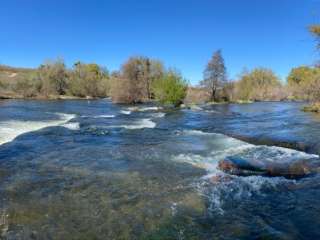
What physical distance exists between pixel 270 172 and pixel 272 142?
22.4 ft

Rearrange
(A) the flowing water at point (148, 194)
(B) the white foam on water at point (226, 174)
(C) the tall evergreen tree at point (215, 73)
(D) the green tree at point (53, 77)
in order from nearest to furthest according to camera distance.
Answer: (A) the flowing water at point (148, 194)
(B) the white foam on water at point (226, 174)
(C) the tall evergreen tree at point (215, 73)
(D) the green tree at point (53, 77)

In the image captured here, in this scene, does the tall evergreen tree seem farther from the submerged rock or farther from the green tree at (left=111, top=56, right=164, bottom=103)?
the submerged rock

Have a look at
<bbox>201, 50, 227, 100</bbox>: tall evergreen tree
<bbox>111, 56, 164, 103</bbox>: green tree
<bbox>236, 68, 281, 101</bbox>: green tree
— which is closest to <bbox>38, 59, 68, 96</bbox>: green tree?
<bbox>111, 56, 164, 103</bbox>: green tree

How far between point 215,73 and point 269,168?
177 feet

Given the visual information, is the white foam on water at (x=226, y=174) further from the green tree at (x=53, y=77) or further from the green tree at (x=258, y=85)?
the green tree at (x=53, y=77)

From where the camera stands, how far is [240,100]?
73.7m

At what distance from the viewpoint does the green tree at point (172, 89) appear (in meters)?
47.5

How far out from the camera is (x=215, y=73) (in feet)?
209

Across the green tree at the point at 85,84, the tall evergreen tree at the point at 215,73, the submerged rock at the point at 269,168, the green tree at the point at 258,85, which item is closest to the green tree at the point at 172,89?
the tall evergreen tree at the point at 215,73

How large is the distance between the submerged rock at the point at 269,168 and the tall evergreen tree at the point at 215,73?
5245 centimetres

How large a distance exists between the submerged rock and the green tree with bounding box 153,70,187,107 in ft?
117

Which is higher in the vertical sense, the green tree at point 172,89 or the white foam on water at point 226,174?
the green tree at point 172,89

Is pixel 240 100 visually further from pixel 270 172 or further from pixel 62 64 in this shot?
pixel 270 172

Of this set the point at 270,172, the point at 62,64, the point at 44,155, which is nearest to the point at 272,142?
the point at 270,172
